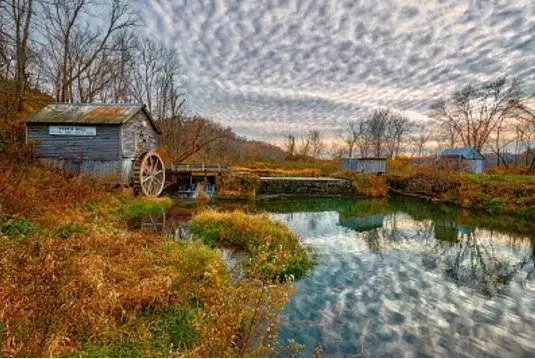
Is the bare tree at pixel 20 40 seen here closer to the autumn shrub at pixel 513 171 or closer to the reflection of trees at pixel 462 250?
the reflection of trees at pixel 462 250

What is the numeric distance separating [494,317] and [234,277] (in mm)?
5309

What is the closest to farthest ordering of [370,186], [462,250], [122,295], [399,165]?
1. [122,295]
2. [462,250]
3. [370,186]
4. [399,165]

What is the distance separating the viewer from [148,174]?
61.2 feet

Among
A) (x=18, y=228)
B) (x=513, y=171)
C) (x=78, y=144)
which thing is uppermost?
(x=78, y=144)

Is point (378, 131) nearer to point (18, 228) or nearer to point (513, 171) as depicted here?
point (513, 171)

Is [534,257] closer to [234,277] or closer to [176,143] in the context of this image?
[234,277]

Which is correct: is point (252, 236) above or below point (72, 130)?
below

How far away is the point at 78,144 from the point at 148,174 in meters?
4.27

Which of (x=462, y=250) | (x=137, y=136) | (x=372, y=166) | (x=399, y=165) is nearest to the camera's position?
(x=462, y=250)

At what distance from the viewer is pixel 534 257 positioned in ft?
30.9

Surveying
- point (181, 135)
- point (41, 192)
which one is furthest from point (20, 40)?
point (181, 135)

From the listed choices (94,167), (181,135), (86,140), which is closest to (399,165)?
(181,135)

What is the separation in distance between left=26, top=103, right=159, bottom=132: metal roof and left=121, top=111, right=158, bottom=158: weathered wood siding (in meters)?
0.52

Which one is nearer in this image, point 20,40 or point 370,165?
point 20,40
